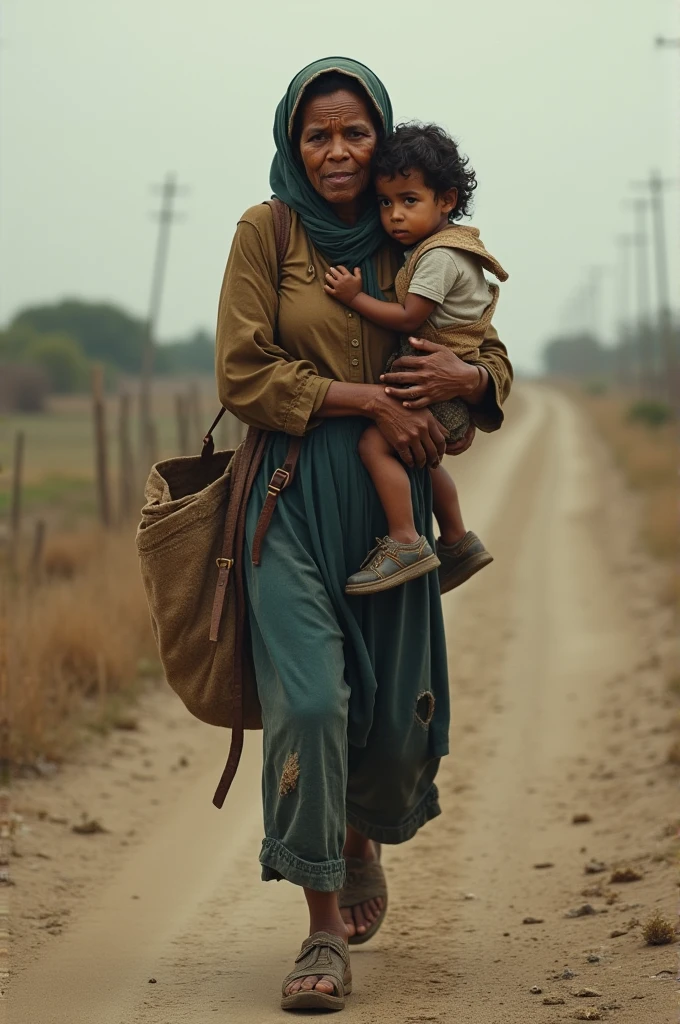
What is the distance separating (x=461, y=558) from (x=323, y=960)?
1.26 metres

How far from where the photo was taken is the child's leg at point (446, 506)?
4.29 metres

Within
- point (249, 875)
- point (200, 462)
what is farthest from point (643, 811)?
point (200, 462)

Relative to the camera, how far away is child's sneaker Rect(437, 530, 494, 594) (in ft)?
14.5

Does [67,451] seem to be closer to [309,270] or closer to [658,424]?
[658,424]

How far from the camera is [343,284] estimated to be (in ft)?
12.8

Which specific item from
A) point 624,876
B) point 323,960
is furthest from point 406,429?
point 624,876

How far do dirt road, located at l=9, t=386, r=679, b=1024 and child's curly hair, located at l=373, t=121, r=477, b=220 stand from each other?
7.04 ft

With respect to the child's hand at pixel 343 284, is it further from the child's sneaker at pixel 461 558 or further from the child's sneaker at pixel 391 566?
the child's sneaker at pixel 461 558

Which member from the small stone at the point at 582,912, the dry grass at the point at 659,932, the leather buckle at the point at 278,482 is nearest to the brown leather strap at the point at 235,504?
the leather buckle at the point at 278,482

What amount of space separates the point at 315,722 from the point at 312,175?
1.46m

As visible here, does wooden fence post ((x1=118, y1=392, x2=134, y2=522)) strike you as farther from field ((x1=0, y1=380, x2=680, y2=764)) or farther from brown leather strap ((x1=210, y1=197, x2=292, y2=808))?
brown leather strap ((x1=210, y1=197, x2=292, y2=808))

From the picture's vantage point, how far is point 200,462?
14.2ft

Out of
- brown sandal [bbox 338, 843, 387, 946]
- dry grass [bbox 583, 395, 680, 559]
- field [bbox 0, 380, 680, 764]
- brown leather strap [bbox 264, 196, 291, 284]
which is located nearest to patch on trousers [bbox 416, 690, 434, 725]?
brown sandal [bbox 338, 843, 387, 946]

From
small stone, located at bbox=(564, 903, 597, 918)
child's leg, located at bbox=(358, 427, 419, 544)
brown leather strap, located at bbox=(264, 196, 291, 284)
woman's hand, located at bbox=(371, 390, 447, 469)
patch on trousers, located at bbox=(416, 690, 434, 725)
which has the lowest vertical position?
small stone, located at bbox=(564, 903, 597, 918)
